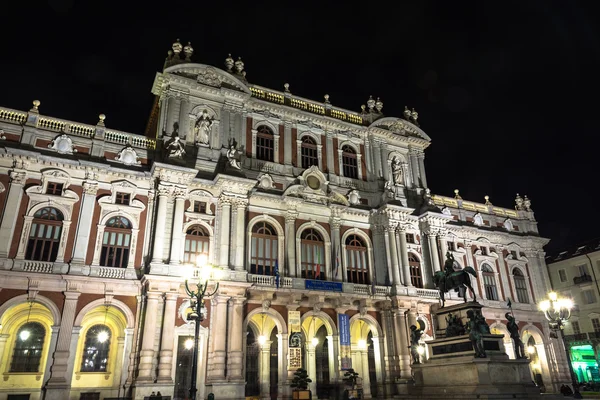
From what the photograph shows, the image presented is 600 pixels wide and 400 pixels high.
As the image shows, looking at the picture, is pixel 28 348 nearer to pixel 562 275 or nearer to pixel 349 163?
pixel 349 163

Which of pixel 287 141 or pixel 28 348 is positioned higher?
pixel 287 141

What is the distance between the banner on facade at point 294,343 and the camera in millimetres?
25344

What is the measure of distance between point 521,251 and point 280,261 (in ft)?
73.2

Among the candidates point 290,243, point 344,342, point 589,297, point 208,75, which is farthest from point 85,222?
point 589,297

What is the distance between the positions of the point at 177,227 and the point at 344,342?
A: 11.9 meters

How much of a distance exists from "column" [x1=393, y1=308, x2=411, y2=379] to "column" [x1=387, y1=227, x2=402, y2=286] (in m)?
1.95

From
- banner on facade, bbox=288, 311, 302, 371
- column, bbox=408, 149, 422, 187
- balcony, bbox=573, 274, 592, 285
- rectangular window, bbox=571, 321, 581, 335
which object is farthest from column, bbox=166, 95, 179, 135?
rectangular window, bbox=571, 321, 581, 335

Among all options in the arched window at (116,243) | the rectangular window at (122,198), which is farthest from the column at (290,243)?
the rectangular window at (122,198)

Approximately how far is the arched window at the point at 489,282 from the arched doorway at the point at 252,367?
748 inches

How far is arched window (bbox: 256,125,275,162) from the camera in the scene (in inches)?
1206

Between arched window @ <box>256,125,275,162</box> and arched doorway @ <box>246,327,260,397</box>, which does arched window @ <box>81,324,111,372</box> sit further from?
arched window @ <box>256,125,275,162</box>

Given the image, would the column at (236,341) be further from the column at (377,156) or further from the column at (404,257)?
the column at (377,156)

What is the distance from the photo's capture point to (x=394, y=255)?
30.3 meters

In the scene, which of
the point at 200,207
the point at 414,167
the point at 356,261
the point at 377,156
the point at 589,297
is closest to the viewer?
the point at 200,207
